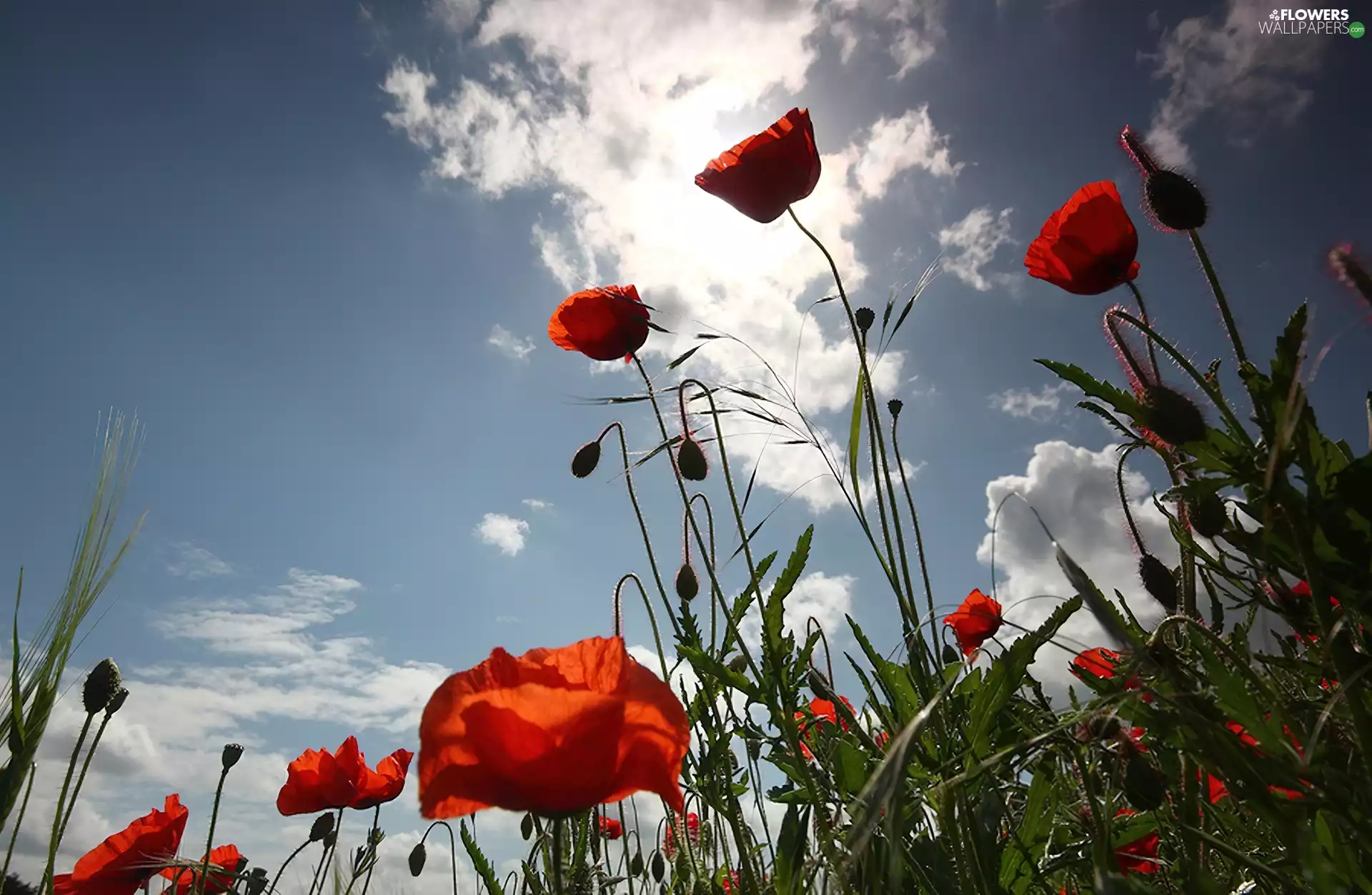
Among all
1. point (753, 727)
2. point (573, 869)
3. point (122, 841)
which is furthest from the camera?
point (122, 841)

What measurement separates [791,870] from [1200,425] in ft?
2.75

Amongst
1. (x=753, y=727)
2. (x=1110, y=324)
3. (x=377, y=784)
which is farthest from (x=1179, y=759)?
(x=377, y=784)

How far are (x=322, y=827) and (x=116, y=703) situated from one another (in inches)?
45.0

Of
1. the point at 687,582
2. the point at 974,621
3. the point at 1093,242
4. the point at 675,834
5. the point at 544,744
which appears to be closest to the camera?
the point at 544,744

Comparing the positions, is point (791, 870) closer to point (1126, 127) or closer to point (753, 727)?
point (753, 727)

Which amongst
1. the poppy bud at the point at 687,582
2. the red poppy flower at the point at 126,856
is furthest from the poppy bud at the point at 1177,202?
the red poppy flower at the point at 126,856

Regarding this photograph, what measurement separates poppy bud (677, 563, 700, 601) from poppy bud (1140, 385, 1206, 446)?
1382 mm

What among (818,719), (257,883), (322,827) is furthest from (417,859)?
(818,719)

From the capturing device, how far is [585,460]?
241 cm

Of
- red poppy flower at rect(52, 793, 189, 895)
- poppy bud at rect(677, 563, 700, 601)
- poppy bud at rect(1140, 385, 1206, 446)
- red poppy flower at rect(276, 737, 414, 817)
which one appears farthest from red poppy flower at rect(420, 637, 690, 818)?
red poppy flower at rect(276, 737, 414, 817)

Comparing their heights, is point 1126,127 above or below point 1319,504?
above

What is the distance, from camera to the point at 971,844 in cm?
113

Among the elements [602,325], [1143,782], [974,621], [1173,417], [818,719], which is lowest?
[1143,782]

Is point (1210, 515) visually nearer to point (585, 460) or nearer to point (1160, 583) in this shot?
point (1160, 583)
